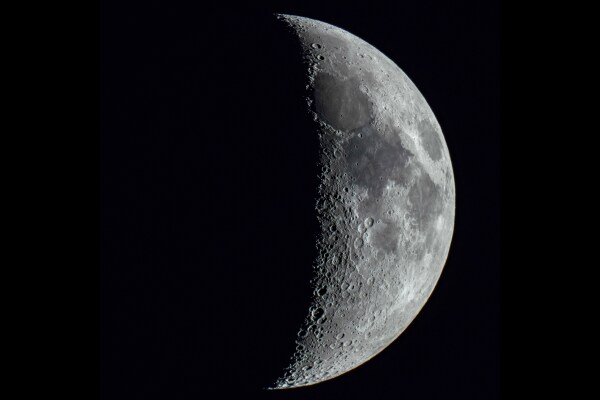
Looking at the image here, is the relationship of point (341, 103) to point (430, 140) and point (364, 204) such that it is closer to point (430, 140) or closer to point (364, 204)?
point (364, 204)

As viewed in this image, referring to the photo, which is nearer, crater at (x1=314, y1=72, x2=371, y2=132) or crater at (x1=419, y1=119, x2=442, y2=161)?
crater at (x1=314, y1=72, x2=371, y2=132)

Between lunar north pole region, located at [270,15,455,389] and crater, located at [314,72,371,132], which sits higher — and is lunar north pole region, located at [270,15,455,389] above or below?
below

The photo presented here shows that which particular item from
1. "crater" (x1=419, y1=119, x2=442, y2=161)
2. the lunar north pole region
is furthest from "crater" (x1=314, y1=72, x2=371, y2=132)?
"crater" (x1=419, y1=119, x2=442, y2=161)

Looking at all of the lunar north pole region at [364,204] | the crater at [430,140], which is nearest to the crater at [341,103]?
the lunar north pole region at [364,204]

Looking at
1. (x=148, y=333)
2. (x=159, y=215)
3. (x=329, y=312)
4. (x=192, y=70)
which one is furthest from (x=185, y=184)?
(x=329, y=312)

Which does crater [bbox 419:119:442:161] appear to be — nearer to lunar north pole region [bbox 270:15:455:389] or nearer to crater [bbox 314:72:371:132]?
lunar north pole region [bbox 270:15:455:389]

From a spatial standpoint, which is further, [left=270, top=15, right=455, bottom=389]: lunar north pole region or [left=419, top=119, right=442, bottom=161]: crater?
[left=419, top=119, right=442, bottom=161]: crater

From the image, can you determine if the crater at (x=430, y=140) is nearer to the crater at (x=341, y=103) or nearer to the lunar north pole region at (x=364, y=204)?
the lunar north pole region at (x=364, y=204)

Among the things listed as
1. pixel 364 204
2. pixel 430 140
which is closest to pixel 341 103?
pixel 364 204

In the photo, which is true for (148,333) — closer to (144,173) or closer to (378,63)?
(144,173)
